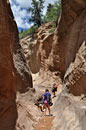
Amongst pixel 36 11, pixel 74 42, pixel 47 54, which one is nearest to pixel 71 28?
pixel 74 42

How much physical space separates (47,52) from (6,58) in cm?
1012

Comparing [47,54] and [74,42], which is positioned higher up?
[74,42]

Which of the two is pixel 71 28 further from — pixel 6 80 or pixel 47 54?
pixel 6 80

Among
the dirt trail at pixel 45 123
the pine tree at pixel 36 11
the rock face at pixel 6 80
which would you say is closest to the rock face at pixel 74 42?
the dirt trail at pixel 45 123

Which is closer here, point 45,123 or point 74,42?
point 45,123

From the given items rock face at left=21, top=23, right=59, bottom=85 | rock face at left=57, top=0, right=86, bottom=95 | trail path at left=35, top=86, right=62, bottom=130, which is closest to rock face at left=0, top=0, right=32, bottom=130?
trail path at left=35, top=86, right=62, bottom=130

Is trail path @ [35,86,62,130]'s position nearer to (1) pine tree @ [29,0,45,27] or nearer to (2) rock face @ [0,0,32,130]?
(2) rock face @ [0,0,32,130]

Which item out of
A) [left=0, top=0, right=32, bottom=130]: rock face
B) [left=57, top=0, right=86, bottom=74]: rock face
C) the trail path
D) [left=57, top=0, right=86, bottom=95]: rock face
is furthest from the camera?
[left=57, top=0, right=86, bottom=74]: rock face

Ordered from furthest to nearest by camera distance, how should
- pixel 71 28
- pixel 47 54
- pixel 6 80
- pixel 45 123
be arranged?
pixel 47 54
pixel 71 28
pixel 45 123
pixel 6 80

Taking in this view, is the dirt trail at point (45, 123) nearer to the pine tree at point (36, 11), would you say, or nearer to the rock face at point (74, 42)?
the rock face at point (74, 42)

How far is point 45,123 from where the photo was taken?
187 inches

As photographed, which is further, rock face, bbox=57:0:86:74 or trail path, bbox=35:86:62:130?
rock face, bbox=57:0:86:74

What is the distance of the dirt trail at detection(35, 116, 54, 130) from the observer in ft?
14.7

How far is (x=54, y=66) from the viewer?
11.7 metres
